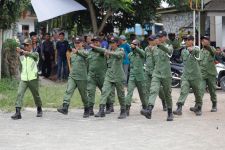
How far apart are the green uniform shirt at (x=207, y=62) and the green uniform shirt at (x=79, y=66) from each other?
2.74 metres

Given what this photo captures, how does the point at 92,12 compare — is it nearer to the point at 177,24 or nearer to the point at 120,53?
the point at 177,24

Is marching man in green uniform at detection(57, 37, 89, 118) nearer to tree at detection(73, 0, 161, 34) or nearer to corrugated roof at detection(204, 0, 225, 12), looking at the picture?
tree at detection(73, 0, 161, 34)

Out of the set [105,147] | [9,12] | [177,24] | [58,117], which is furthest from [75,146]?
[177,24]

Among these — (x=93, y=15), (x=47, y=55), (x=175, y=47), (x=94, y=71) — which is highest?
(x=93, y=15)

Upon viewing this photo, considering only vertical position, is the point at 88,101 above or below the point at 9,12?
below

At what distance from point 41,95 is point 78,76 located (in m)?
3.43

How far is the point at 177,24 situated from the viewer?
26.6m

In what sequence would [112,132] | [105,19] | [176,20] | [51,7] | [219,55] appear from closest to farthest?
1. [112,132]
2. [219,55]
3. [51,7]
4. [105,19]
5. [176,20]

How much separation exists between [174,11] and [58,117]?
45.1 ft

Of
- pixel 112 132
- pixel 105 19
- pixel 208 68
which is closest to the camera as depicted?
Result: pixel 112 132

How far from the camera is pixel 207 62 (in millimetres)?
13031

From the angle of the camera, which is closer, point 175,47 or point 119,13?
point 175,47

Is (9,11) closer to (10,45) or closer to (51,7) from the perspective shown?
(10,45)

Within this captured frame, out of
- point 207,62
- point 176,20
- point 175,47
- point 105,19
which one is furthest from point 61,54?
point 176,20
